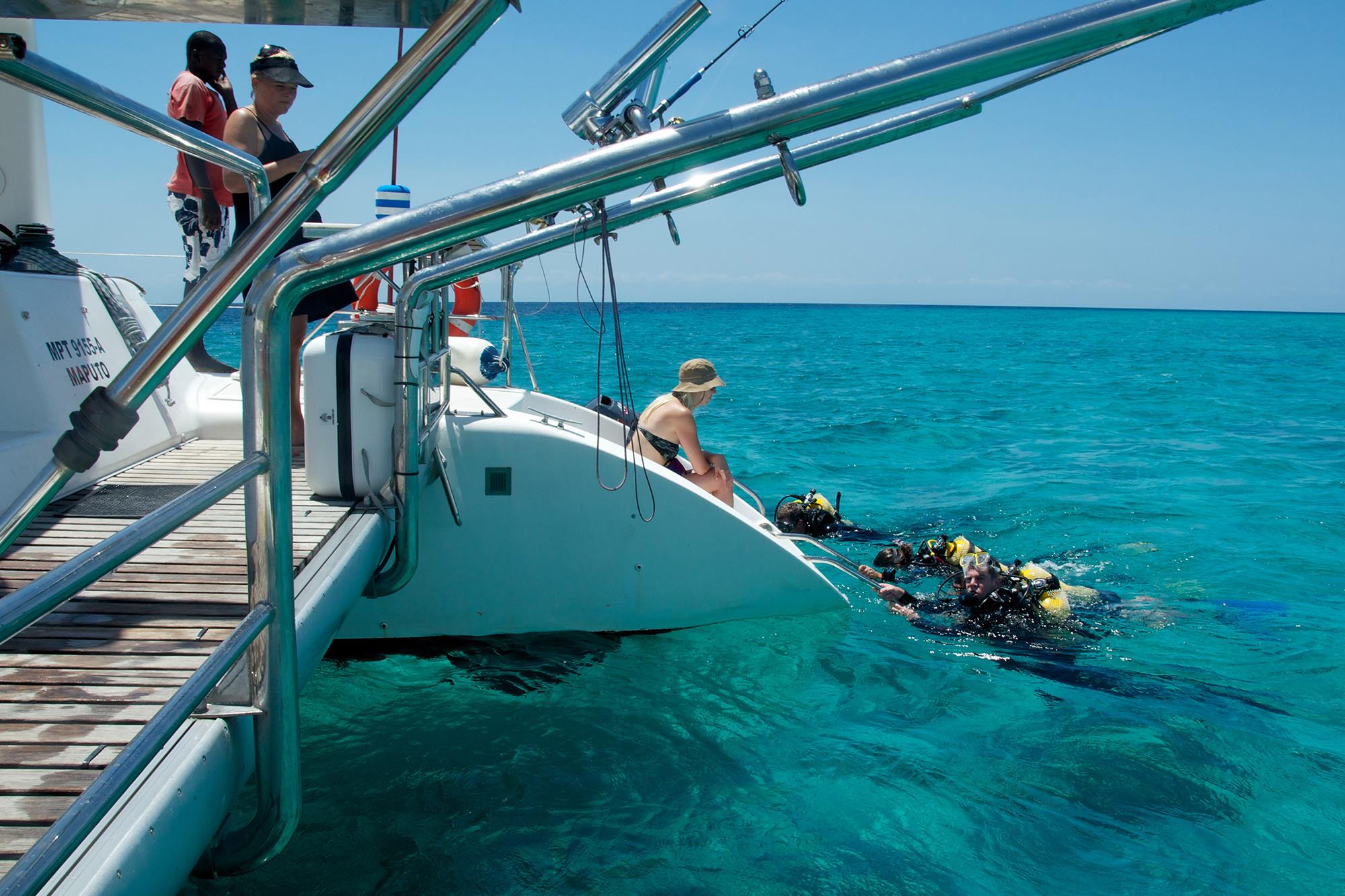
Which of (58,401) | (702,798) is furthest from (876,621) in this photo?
(58,401)

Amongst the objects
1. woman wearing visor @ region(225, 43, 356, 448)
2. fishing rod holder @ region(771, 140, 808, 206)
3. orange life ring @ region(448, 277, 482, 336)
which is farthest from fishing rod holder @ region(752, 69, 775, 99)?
orange life ring @ region(448, 277, 482, 336)

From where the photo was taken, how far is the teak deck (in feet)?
6.26

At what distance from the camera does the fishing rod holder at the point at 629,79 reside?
4.18m

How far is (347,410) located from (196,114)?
255 cm

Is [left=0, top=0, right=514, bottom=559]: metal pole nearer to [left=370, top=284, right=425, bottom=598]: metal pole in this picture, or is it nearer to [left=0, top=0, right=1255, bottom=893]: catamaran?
[left=0, top=0, right=1255, bottom=893]: catamaran

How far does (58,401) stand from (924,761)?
13.5 feet

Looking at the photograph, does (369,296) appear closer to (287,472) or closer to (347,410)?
(347,410)

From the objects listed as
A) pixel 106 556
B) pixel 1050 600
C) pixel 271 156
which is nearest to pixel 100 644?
pixel 106 556

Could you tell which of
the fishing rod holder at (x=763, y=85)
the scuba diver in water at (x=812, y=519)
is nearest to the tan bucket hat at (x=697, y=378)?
the scuba diver in water at (x=812, y=519)

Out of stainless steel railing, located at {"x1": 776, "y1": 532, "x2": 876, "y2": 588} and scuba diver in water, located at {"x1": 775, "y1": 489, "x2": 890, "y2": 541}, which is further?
scuba diver in water, located at {"x1": 775, "y1": 489, "x2": 890, "y2": 541}

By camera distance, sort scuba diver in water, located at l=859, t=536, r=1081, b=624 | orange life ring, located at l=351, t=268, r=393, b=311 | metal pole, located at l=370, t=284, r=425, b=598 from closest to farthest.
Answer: metal pole, located at l=370, t=284, r=425, b=598 → scuba diver in water, located at l=859, t=536, r=1081, b=624 → orange life ring, located at l=351, t=268, r=393, b=311

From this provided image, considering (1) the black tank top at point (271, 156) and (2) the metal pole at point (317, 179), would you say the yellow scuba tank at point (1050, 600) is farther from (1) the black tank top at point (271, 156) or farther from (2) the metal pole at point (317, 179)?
(2) the metal pole at point (317, 179)

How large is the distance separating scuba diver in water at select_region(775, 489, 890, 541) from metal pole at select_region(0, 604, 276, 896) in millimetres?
6188

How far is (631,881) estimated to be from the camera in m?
3.40
